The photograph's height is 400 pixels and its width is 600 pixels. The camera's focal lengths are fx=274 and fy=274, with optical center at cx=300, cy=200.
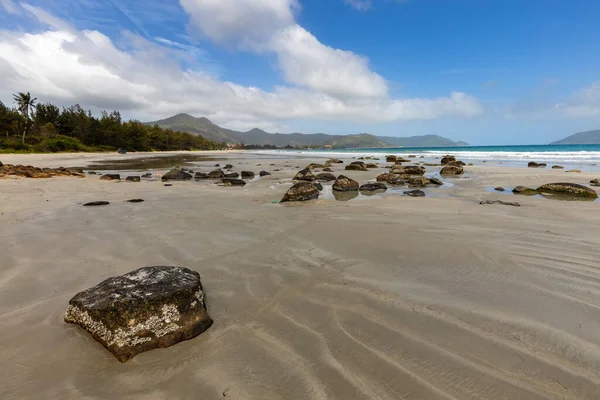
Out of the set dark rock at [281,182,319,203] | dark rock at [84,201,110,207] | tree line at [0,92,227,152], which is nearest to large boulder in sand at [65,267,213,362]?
dark rock at [281,182,319,203]

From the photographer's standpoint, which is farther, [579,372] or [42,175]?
[42,175]

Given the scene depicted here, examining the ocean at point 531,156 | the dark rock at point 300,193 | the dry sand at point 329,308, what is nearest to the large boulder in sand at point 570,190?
the dry sand at point 329,308

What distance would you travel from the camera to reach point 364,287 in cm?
356

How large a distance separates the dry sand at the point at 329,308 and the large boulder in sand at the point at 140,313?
10 centimetres

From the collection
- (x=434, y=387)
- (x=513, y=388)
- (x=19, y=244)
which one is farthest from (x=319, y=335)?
(x=19, y=244)

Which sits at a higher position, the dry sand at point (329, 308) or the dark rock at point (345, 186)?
the dark rock at point (345, 186)

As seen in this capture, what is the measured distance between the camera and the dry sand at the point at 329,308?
82.7 inches

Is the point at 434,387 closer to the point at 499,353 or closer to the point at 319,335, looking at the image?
the point at 499,353

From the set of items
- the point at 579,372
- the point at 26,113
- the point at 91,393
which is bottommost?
the point at 91,393

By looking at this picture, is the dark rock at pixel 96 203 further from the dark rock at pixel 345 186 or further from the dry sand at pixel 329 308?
the dark rock at pixel 345 186

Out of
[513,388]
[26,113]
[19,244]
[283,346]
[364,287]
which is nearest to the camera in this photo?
[513,388]

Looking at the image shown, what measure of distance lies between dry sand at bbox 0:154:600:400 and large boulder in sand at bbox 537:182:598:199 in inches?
182

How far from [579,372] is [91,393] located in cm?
371

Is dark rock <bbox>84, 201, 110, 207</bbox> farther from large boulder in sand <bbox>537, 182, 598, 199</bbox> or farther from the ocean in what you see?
the ocean
